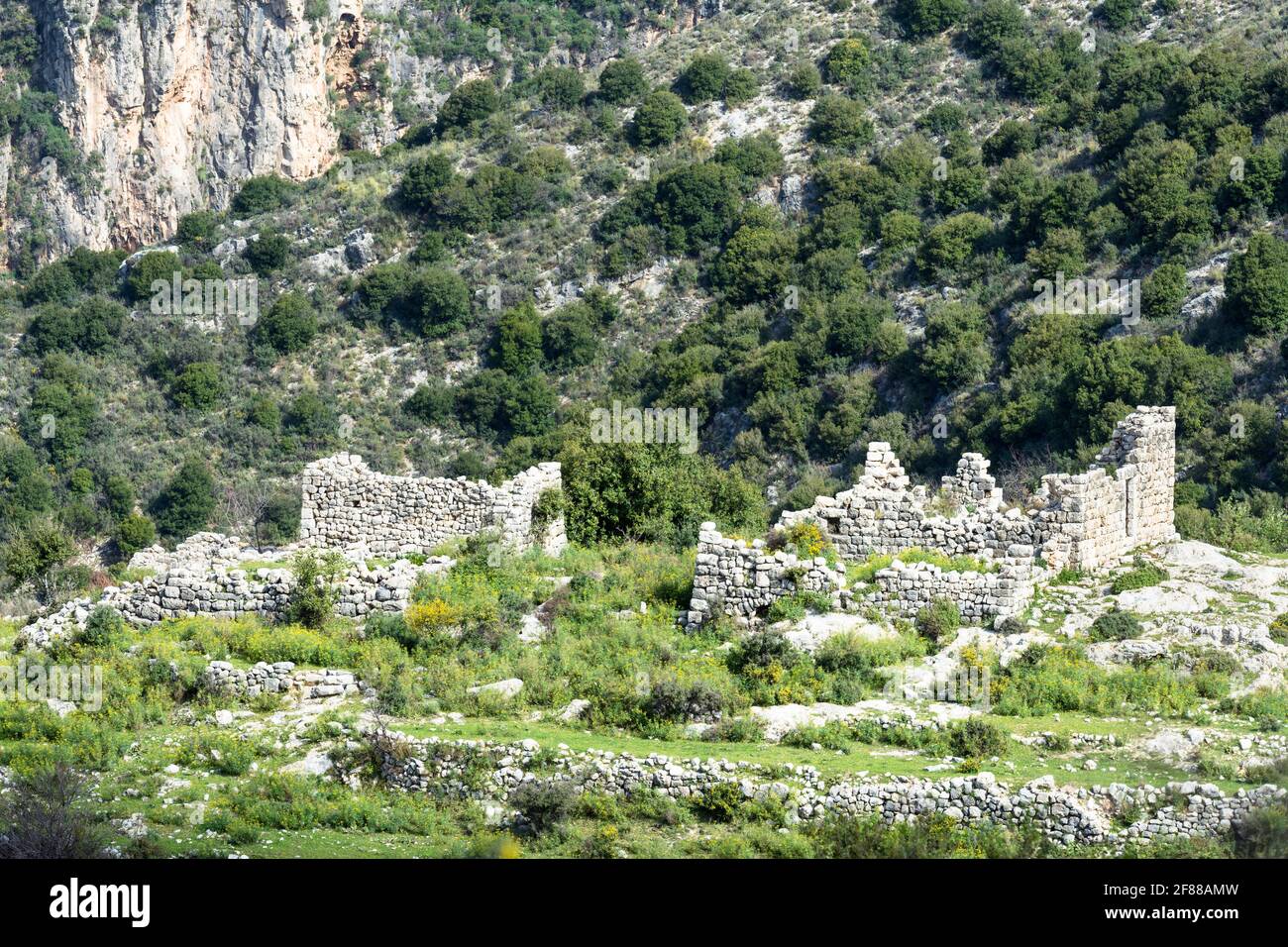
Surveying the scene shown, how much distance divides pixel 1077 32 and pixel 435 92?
4809 cm

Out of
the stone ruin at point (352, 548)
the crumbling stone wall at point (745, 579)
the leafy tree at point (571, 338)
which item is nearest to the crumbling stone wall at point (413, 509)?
the stone ruin at point (352, 548)

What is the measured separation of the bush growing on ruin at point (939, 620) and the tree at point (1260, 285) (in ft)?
94.0

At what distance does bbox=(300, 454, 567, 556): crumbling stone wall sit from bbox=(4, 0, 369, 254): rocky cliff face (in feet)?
280

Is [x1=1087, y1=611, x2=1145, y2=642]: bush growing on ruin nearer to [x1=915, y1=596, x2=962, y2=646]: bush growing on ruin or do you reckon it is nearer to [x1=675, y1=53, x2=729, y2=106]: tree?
[x1=915, y1=596, x2=962, y2=646]: bush growing on ruin

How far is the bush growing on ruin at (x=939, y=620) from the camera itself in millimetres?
26500

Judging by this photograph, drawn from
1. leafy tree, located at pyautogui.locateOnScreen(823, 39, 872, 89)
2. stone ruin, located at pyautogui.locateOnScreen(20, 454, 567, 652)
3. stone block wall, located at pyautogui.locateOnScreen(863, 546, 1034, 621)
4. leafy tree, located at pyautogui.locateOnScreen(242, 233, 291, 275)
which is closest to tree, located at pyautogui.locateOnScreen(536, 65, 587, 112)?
leafy tree, located at pyautogui.locateOnScreen(823, 39, 872, 89)

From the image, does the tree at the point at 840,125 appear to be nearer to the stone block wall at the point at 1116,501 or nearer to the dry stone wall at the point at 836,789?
the stone block wall at the point at 1116,501

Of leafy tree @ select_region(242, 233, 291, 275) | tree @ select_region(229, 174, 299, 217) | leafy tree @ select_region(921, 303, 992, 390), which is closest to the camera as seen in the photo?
leafy tree @ select_region(921, 303, 992, 390)

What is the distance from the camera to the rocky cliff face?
116750 millimetres

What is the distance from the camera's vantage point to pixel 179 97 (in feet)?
397

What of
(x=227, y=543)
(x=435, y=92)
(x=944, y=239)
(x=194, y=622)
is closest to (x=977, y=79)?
(x=944, y=239)

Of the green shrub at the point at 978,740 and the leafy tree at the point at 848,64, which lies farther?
the leafy tree at the point at 848,64

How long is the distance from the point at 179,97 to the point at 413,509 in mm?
93812
